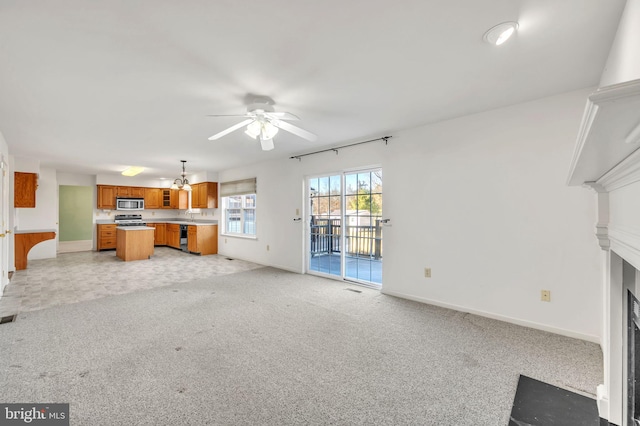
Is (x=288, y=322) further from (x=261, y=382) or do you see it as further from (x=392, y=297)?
(x=392, y=297)

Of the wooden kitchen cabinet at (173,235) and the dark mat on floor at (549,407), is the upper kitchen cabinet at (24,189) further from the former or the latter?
the dark mat on floor at (549,407)

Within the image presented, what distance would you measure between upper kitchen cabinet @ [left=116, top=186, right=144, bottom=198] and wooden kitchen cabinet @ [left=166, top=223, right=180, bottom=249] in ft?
4.37

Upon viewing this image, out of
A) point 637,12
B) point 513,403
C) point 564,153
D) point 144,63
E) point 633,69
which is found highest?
point 144,63

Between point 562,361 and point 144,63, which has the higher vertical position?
point 144,63

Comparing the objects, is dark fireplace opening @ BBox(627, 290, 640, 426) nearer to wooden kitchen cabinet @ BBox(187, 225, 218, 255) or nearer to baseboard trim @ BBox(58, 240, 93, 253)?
wooden kitchen cabinet @ BBox(187, 225, 218, 255)

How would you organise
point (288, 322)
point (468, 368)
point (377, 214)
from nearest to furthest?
point (468, 368) → point (288, 322) → point (377, 214)

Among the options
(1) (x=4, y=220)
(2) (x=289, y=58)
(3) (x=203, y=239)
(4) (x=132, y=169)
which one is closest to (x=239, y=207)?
(3) (x=203, y=239)

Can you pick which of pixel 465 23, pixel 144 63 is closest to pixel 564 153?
pixel 465 23

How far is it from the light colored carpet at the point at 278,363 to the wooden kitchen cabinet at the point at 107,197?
20.3 feet

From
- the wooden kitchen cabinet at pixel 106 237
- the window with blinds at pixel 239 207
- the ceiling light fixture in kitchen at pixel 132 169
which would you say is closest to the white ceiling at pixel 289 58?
the window with blinds at pixel 239 207

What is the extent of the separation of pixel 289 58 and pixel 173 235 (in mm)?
8345

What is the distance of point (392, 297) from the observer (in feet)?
12.8

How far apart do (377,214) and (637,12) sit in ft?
10.4

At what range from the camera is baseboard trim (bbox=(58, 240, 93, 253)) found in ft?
26.4
